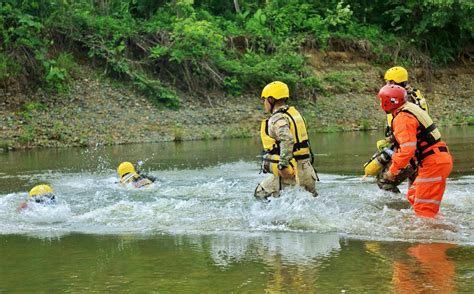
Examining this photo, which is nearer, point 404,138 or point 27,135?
point 404,138

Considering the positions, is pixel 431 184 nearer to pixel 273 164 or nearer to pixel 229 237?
pixel 273 164

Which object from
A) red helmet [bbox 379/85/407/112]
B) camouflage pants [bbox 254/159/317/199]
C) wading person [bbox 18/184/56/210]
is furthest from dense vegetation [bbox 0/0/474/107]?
red helmet [bbox 379/85/407/112]

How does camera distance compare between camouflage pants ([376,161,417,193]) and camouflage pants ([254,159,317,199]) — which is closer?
camouflage pants ([254,159,317,199])

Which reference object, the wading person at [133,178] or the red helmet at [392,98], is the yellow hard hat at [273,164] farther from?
the wading person at [133,178]

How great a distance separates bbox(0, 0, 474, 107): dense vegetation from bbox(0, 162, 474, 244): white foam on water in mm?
12771

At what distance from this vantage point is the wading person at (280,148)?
10.1 m

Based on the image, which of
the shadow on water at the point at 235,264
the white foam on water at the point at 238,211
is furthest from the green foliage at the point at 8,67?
the shadow on water at the point at 235,264

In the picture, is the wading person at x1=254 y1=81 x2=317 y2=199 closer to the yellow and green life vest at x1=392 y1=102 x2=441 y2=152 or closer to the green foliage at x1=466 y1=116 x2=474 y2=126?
the yellow and green life vest at x1=392 y1=102 x2=441 y2=152

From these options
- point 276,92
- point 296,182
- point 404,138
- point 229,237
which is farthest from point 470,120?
point 229,237

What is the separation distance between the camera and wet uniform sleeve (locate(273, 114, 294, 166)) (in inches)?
392

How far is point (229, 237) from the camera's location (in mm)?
8492

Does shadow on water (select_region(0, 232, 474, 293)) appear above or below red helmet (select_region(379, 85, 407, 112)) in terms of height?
below

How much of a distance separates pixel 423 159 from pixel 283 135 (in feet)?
6.03

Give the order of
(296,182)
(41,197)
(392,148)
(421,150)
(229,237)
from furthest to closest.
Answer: (41,197)
(392,148)
(296,182)
(421,150)
(229,237)
